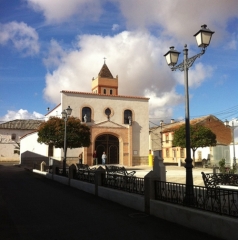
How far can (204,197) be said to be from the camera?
22.2ft

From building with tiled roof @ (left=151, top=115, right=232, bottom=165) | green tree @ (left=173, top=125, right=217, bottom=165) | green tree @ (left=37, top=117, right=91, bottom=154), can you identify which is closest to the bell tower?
building with tiled roof @ (left=151, top=115, right=232, bottom=165)

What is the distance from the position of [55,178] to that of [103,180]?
8125 millimetres

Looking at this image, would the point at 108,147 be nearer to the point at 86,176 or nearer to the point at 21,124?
the point at 86,176

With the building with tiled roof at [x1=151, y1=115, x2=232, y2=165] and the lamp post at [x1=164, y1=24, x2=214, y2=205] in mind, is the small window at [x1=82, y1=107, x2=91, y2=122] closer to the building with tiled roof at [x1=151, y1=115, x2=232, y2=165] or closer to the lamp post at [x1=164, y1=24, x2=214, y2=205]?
the building with tiled roof at [x1=151, y1=115, x2=232, y2=165]

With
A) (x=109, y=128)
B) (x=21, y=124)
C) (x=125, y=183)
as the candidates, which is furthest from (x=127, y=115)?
(x=125, y=183)

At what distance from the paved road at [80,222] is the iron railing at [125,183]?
0.65 m

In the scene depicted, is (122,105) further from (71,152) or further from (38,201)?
(38,201)

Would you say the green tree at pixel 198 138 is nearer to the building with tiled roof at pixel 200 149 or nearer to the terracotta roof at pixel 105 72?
the building with tiled roof at pixel 200 149

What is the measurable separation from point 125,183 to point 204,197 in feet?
13.2

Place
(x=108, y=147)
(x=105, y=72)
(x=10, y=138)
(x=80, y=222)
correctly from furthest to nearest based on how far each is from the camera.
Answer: (x=10, y=138)
(x=105, y=72)
(x=108, y=147)
(x=80, y=222)

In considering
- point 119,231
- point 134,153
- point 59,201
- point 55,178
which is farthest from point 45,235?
point 134,153

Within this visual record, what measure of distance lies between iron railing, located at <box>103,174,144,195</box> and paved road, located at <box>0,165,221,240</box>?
651 millimetres

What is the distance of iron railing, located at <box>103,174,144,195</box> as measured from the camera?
9.37m

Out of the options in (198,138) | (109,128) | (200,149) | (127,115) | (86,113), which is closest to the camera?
(198,138)
